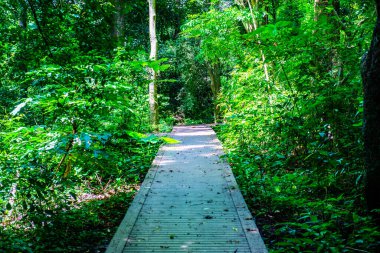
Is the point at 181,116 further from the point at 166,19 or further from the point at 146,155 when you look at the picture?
the point at 146,155

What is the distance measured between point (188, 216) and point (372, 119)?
9.11 ft

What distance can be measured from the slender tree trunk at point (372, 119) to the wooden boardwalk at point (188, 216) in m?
1.44

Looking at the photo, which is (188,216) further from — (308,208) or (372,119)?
(372,119)

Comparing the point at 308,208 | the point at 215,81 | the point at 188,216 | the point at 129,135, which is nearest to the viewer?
the point at 129,135

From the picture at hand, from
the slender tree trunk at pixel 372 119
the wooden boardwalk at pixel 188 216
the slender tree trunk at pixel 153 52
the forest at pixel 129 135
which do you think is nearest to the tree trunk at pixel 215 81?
the slender tree trunk at pixel 153 52

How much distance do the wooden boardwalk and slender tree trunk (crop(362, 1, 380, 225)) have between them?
1439 millimetres

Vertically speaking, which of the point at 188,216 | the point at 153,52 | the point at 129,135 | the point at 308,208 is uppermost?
the point at 153,52

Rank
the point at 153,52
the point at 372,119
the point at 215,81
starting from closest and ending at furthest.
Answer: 1. the point at 372,119
2. the point at 153,52
3. the point at 215,81

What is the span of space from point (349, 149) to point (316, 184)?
44.2 inches

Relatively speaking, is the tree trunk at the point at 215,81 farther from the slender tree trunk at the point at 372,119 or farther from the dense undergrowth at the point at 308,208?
the slender tree trunk at the point at 372,119

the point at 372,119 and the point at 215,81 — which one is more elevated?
the point at 215,81

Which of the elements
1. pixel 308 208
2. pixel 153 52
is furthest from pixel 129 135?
pixel 153 52

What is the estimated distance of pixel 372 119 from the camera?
3.36m

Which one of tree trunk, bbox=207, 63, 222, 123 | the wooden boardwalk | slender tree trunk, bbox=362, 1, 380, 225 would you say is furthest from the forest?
tree trunk, bbox=207, 63, 222, 123
